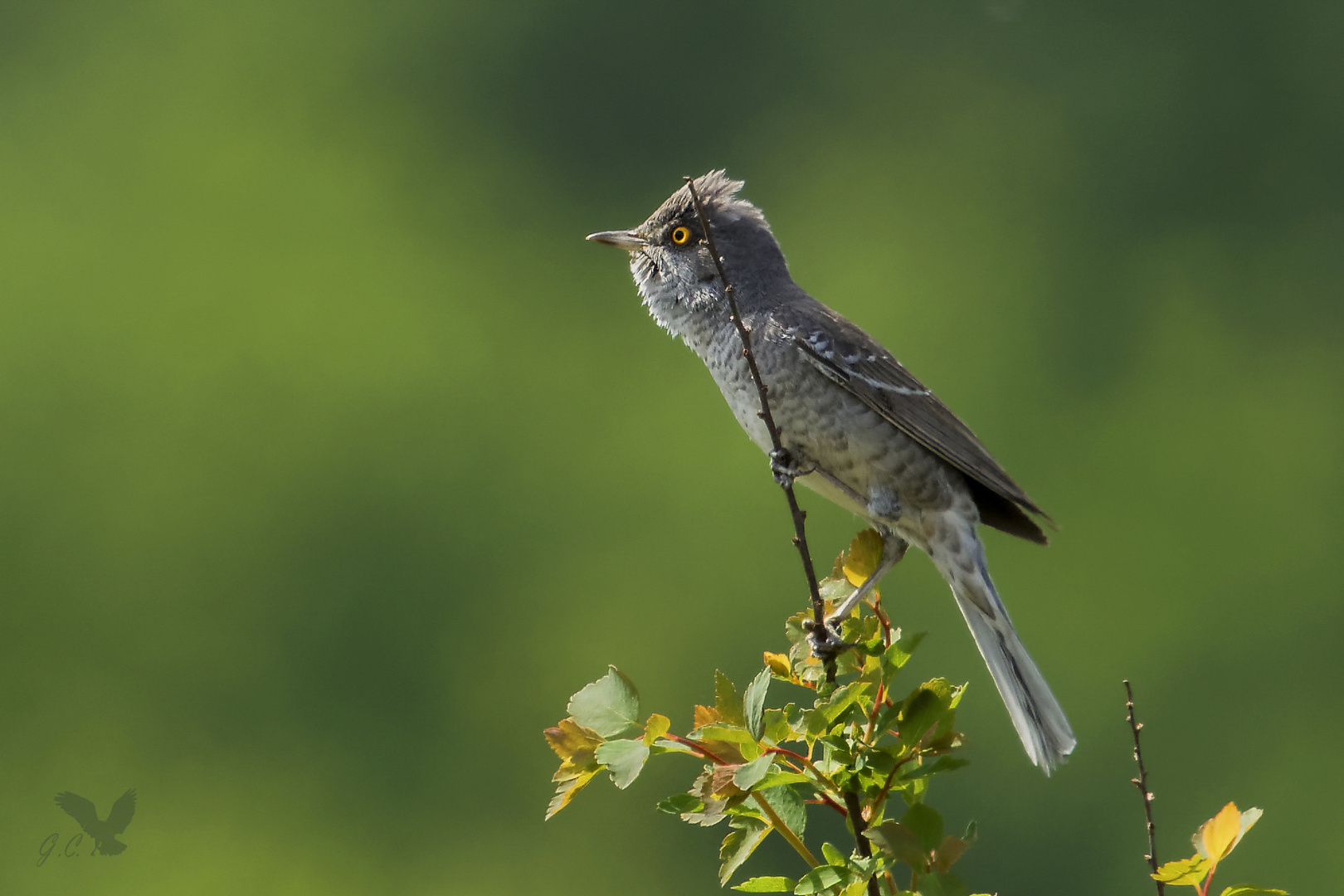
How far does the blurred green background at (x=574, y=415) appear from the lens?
40.2 feet

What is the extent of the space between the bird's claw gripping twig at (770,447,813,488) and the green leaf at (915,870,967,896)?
1.23 metres

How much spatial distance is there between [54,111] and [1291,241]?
51.6 feet

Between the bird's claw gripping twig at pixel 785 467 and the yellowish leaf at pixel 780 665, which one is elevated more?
the bird's claw gripping twig at pixel 785 467

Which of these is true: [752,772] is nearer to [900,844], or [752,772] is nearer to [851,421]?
[900,844]

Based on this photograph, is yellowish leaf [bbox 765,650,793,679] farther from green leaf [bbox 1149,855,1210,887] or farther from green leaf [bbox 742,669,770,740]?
green leaf [bbox 1149,855,1210,887]

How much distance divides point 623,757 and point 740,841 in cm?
17

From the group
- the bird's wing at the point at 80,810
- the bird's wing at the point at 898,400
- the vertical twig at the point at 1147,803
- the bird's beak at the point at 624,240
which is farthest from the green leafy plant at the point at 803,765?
the bird's wing at the point at 80,810

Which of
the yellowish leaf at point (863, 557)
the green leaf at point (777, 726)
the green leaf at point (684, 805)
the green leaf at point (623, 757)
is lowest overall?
the green leaf at point (684, 805)

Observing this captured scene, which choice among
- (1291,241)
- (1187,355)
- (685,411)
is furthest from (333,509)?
(1291,241)

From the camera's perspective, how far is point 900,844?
1.54 meters

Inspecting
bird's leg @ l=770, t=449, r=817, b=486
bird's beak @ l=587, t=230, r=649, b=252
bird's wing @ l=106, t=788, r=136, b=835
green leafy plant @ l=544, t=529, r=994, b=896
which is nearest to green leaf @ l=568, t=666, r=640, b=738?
green leafy plant @ l=544, t=529, r=994, b=896

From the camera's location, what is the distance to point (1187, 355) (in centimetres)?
1541

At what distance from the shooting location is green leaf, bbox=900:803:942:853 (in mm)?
1571

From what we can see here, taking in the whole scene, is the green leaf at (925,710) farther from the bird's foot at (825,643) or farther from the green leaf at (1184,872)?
the green leaf at (1184,872)
